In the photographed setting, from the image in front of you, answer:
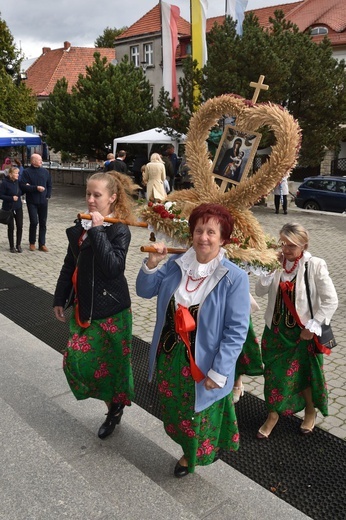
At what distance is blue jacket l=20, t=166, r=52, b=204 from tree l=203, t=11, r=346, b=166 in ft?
21.8

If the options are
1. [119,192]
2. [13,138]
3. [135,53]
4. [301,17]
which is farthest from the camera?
[135,53]

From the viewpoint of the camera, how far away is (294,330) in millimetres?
3475

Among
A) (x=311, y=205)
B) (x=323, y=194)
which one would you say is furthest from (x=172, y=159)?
(x=323, y=194)

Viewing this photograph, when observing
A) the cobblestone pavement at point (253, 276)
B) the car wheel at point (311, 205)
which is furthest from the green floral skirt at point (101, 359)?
the car wheel at point (311, 205)

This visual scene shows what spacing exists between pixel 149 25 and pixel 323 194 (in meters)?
25.9

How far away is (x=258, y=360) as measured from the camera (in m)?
3.70

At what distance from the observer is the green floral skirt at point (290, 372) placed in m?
3.48

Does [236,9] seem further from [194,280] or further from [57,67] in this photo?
[57,67]

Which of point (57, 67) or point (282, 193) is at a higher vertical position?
point (57, 67)

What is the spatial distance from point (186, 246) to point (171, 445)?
135cm

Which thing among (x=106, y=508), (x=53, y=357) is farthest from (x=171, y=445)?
(x=53, y=357)

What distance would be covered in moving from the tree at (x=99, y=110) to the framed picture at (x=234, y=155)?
16076mm

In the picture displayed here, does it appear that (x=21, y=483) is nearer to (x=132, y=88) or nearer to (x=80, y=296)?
(x=80, y=296)

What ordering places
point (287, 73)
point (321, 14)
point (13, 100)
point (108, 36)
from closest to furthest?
point (287, 73), point (13, 100), point (321, 14), point (108, 36)
